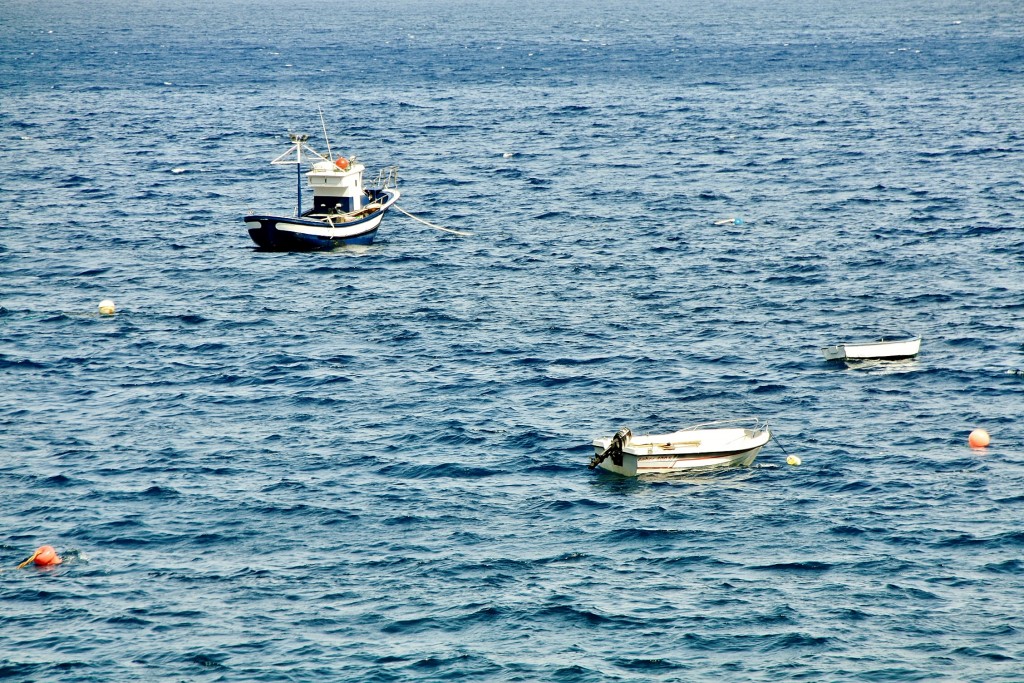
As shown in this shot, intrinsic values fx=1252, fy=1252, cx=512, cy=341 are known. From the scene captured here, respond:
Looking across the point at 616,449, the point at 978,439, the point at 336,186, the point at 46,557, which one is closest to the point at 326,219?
the point at 336,186

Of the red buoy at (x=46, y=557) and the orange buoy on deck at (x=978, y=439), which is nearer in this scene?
the red buoy at (x=46, y=557)

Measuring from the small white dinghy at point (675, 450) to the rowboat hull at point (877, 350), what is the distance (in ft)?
37.7

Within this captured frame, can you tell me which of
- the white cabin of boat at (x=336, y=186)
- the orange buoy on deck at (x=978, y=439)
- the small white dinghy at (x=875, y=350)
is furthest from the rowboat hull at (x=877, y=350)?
the white cabin of boat at (x=336, y=186)

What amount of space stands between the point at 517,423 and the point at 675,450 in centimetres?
889

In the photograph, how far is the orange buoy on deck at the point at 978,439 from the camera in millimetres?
50562

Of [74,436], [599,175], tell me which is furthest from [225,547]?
[599,175]

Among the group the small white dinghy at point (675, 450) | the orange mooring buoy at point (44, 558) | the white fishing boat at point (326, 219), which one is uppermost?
the white fishing boat at point (326, 219)

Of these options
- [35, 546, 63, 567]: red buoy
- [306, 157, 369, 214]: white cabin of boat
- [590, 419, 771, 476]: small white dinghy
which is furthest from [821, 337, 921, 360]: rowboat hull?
[306, 157, 369, 214]: white cabin of boat

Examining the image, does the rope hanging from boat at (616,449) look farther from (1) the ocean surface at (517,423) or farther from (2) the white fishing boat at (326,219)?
(2) the white fishing boat at (326,219)

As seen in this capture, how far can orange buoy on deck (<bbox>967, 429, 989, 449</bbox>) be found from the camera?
50.6 meters

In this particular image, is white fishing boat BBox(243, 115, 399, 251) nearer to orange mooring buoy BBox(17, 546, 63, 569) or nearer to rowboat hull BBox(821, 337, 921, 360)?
rowboat hull BBox(821, 337, 921, 360)

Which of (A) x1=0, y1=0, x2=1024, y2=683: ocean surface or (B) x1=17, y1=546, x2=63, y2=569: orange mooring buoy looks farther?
(B) x1=17, y1=546, x2=63, y2=569: orange mooring buoy

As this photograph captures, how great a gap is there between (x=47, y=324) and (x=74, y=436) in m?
16.7

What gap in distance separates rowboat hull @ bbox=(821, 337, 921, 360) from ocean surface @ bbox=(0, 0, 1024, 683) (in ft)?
2.07
